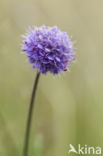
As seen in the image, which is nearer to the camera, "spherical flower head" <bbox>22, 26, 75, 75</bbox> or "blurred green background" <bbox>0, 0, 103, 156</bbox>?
"spherical flower head" <bbox>22, 26, 75, 75</bbox>

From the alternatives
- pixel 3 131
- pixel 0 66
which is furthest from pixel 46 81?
pixel 3 131

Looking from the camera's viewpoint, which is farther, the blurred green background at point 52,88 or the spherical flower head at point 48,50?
the blurred green background at point 52,88

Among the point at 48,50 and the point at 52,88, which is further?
the point at 52,88

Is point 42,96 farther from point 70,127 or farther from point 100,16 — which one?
point 100,16
